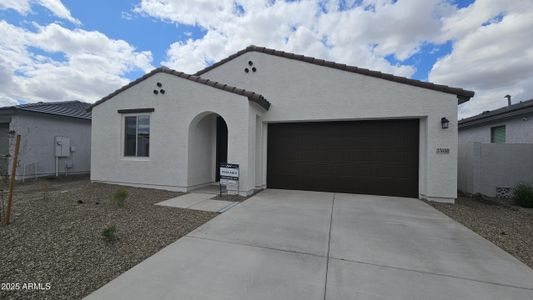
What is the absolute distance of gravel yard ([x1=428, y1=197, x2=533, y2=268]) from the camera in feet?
12.5

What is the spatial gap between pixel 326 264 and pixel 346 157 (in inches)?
218

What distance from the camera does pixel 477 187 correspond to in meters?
8.18

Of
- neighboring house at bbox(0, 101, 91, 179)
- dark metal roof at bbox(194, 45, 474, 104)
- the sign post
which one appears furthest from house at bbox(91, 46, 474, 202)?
neighboring house at bbox(0, 101, 91, 179)

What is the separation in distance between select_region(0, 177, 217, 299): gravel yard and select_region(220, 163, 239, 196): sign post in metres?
1.78

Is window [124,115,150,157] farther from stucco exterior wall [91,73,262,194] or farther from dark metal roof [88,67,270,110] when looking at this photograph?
dark metal roof [88,67,270,110]

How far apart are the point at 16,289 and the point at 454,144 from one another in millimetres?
9637

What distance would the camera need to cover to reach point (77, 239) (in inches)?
145

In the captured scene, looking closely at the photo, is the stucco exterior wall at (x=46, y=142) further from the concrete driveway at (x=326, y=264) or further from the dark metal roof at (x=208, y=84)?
the concrete driveway at (x=326, y=264)

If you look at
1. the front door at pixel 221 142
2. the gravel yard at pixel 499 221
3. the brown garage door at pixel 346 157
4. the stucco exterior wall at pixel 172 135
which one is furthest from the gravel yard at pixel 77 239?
the gravel yard at pixel 499 221

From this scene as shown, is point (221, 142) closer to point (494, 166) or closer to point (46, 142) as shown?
→ point (46, 142)

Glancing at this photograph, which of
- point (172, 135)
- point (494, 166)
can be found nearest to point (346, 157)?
point (494, 166)

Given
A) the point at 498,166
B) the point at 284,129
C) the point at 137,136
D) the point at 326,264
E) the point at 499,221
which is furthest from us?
the point at 284,129

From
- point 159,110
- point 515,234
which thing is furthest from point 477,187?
point 159,110

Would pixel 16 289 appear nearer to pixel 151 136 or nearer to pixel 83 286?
pixel 83 286
